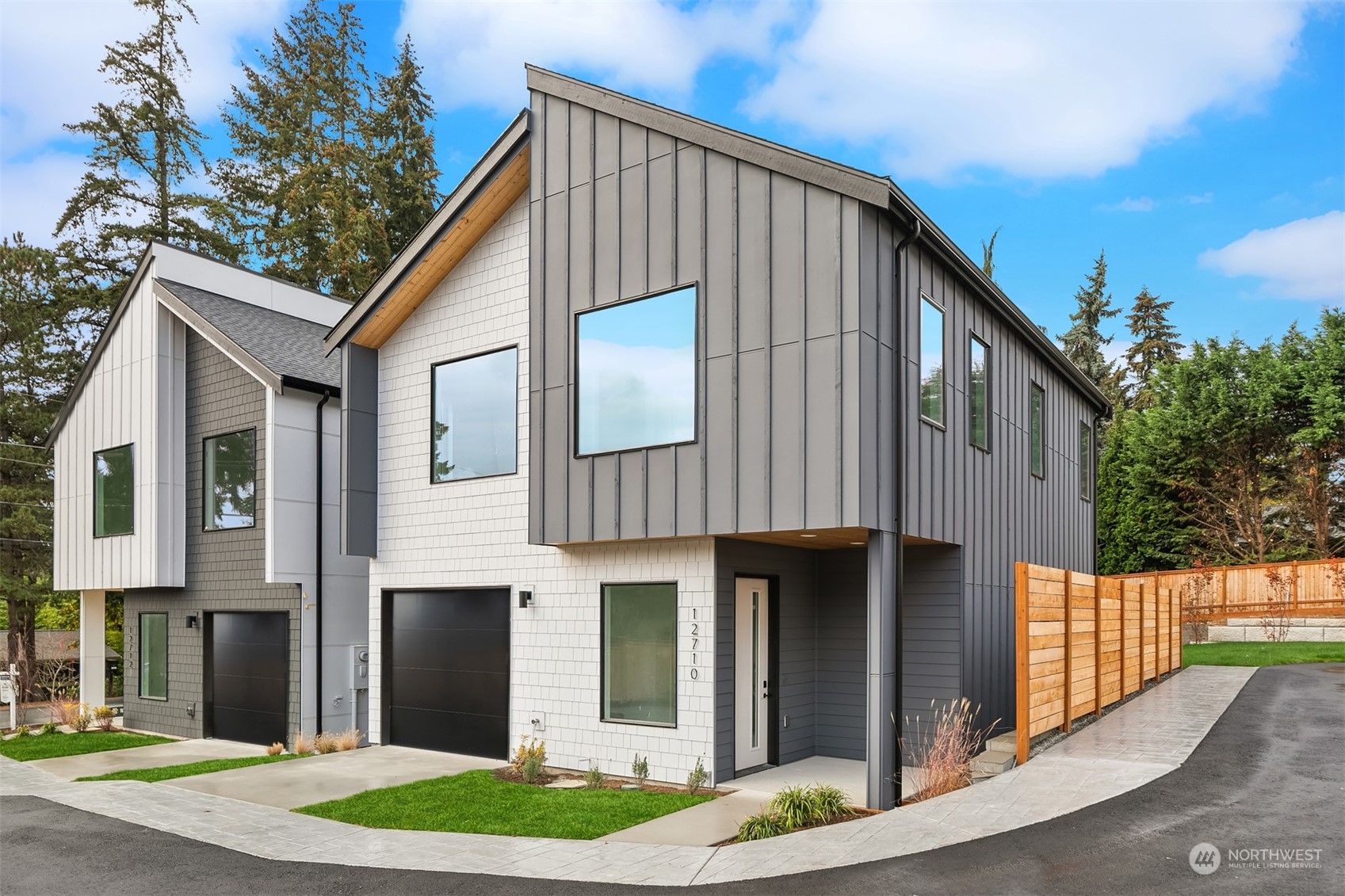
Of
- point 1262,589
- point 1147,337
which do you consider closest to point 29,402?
point 1262,589

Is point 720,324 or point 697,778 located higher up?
point 720,324

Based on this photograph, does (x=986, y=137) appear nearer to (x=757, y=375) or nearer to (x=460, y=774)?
(x=757, y=375)

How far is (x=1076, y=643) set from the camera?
35.1 feet

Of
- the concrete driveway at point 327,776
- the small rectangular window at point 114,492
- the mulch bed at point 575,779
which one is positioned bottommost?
the concrete driveway at point 327,776

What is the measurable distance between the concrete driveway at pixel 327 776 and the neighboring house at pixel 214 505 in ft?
5.85

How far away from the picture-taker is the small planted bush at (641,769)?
10.0 metres

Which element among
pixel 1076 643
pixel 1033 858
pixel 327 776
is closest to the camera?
pixel 1033 858

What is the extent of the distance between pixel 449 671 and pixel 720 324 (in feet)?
20.8

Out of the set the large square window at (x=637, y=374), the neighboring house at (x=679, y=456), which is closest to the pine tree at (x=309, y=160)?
the neighboring house at (x=679, y=456)

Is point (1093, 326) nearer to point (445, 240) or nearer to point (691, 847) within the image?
point (445, 240)

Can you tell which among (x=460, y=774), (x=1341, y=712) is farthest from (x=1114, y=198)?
(x=460, y=774)

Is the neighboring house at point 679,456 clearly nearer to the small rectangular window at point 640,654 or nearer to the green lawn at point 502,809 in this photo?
the small rectangular window at point 640,654

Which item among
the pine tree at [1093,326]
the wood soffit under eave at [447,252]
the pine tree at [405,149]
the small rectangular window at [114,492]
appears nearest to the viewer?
the wood soffit under eave at [447,252]

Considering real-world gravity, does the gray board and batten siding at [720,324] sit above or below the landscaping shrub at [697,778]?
above
